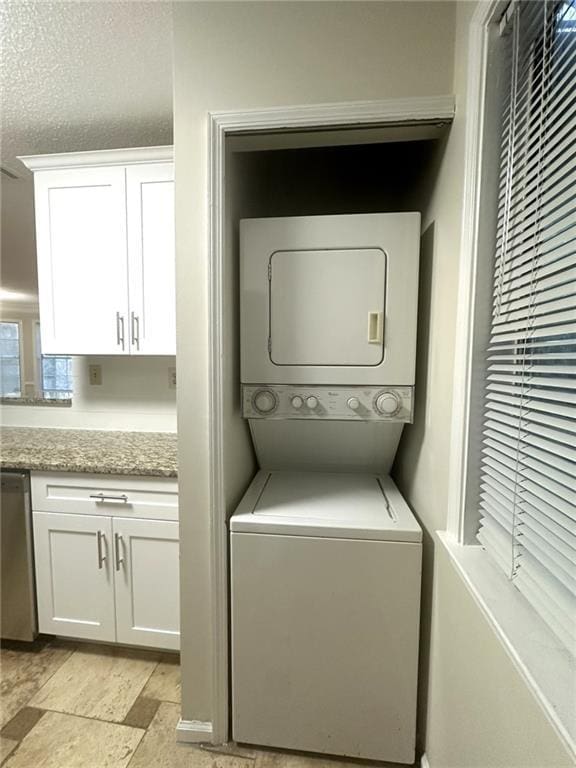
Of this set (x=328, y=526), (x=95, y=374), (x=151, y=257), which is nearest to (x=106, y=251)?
(x=151, y=257)

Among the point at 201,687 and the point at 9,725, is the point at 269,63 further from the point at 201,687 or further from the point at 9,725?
the point at 9,725

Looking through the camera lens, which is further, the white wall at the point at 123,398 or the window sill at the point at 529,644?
the white wall at the point at 123,398

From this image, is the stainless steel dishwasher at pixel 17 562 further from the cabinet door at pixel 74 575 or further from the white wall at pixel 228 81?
the white wall at pixel 228 81

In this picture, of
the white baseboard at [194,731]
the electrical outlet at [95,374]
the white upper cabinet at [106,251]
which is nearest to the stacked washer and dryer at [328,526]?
the white baseboard at [194,731]

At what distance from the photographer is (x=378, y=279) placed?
1.28 metres

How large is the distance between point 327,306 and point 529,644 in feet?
3.43

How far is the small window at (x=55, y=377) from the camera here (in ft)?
8.05

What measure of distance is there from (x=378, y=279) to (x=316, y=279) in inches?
8.8

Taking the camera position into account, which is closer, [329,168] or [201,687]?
[201,687]

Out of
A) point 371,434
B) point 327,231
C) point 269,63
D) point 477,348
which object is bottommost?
point 371,434

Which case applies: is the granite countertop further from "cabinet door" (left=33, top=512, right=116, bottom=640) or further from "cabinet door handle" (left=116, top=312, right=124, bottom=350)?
"cabinet door handle" (left=116, top=312, right=124, bottom=350)

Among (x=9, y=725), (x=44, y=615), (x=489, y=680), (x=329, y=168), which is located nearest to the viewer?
(x=489, y=680)

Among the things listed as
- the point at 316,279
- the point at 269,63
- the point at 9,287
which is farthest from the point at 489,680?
the point at 9,287

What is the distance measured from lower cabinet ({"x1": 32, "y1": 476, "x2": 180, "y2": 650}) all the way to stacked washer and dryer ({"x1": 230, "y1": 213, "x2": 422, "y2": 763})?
0.58m
